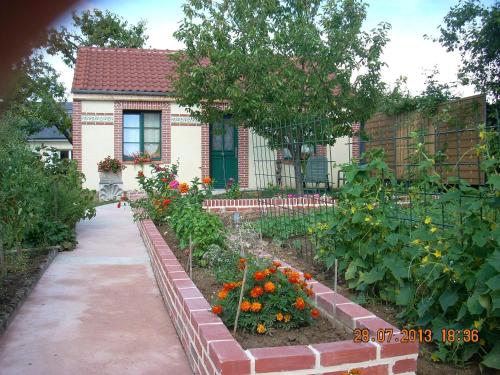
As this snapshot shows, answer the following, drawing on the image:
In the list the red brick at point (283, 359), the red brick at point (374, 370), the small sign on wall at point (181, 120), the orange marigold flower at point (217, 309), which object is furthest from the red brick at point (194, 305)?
the small sign on wall at point (181, 120)

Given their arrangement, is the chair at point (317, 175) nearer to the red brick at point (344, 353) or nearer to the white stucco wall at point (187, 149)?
the red brick at point (344, 353)

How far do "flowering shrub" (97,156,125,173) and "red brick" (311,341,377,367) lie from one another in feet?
41.5

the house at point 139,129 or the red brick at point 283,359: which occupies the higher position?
the house at point 139,129

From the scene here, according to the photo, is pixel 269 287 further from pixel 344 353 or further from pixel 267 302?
pixel 344 353

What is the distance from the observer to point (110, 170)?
14.5 meters

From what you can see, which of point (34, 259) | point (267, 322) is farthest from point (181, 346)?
point (34, 259)

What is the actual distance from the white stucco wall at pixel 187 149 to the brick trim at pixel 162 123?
17 centimetres

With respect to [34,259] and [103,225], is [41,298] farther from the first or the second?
[103,225]

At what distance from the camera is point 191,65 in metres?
11.1

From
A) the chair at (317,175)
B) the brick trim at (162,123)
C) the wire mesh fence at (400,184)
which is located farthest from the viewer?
the brick trim at (162,123)

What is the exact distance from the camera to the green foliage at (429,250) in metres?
2.64

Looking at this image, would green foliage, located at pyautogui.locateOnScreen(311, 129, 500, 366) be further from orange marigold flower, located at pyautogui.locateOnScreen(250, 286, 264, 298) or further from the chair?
the chair

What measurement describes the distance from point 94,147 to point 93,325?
11.4 meters

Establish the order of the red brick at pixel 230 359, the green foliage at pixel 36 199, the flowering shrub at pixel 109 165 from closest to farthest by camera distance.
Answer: the red brick at pixel 230 359
the green foliage at pixel 36 199
the flowering shrub at pixel 109 165
